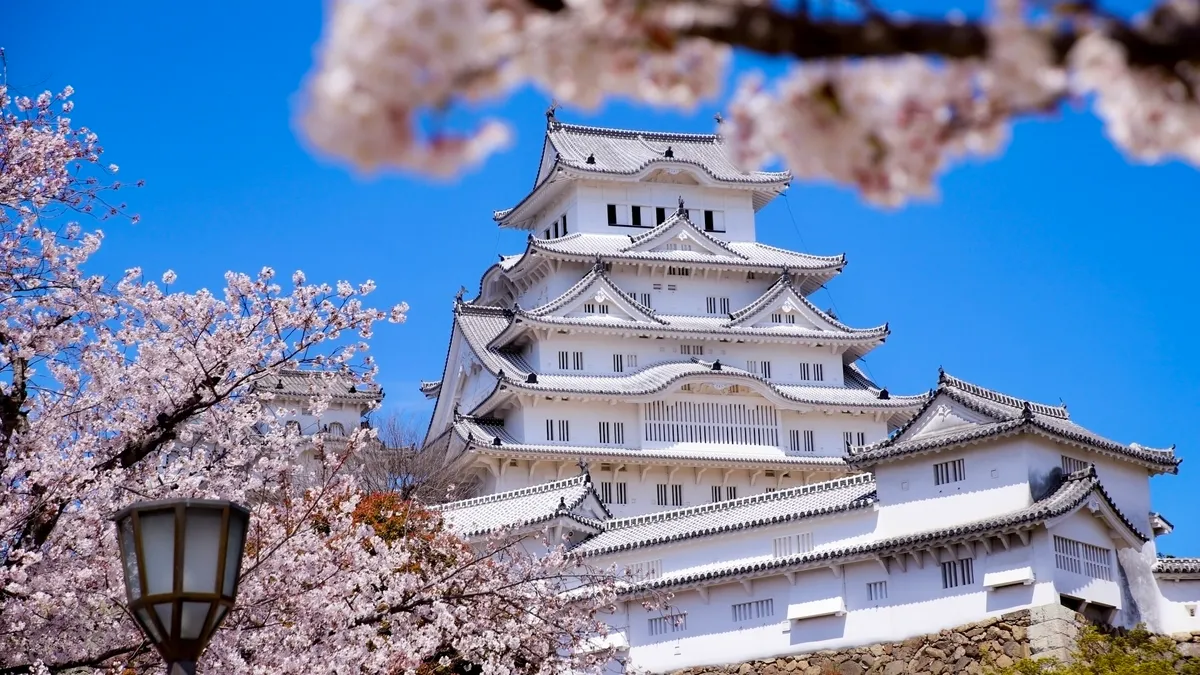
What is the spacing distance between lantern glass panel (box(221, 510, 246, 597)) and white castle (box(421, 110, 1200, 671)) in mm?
14131

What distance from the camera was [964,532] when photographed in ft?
96.0

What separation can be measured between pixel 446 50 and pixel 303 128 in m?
0.35

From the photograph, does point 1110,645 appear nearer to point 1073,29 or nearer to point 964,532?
point 964,532

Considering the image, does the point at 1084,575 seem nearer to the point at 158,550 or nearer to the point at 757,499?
the point at 757,499

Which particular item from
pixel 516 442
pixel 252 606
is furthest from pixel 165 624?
pixel 516 442

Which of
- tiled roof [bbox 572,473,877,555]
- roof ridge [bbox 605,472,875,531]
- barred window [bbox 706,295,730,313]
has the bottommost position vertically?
tiled roof [bbox 572,473,877,555]

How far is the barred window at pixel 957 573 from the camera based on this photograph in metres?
29.8

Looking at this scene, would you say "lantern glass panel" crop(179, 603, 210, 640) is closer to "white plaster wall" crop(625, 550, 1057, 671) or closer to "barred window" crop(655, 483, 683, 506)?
"white plaster wall" crop(625, 550, 1057, 671)

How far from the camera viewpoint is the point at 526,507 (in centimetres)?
3638

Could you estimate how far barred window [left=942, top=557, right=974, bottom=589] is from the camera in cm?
2978

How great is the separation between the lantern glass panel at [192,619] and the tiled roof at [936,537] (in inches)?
754

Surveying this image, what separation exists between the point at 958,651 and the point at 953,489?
3127 millimetres

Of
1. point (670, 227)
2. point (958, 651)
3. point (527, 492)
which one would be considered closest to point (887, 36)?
point (958, 651)

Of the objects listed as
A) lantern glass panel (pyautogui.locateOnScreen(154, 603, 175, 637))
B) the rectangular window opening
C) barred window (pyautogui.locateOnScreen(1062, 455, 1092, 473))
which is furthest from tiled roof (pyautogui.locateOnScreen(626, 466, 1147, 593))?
lantern glass panel (pyautogui.locateOnScreen(154, 603, 175, 637))
